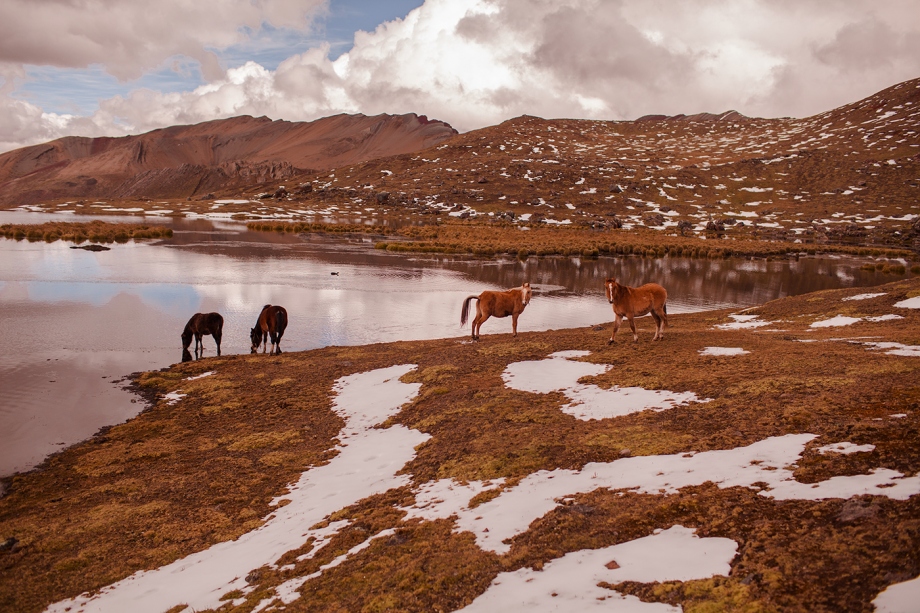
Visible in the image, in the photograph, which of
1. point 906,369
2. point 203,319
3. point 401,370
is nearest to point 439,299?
point 203,319

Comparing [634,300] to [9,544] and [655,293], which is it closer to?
[655,293]

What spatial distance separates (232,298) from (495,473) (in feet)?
112

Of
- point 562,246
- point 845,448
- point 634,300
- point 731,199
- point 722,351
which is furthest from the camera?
point 731,199

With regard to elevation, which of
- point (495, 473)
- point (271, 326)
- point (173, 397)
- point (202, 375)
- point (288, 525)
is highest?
point (271, 326)

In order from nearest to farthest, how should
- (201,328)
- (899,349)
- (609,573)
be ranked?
(609,573) < (899,349) < (201,328)

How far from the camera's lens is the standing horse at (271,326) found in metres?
25.9

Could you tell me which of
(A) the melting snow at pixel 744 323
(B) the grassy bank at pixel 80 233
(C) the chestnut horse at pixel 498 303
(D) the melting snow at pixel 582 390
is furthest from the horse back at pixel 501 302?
(B) the grassy bank at pixel 80 233

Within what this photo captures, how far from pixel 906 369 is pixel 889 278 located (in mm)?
57345

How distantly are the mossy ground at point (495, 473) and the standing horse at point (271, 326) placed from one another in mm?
4165

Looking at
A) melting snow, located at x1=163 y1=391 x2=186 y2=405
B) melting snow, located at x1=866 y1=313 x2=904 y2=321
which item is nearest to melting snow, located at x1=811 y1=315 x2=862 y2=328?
melting snow, located at x1=866 y1=313 x2=904 y2=321

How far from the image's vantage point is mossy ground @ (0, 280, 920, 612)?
6500 millimetres

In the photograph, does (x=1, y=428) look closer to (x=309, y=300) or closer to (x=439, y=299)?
(x=309, y=300)

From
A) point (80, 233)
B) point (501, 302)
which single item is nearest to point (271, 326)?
point (501, 302)

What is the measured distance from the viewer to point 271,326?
26250 millimetres
